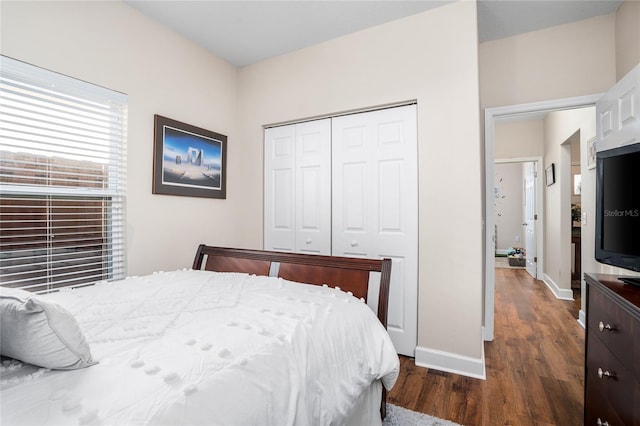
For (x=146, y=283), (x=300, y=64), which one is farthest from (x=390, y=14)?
(x=146, y=283)

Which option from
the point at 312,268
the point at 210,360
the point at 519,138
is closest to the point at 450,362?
the point at 312,268

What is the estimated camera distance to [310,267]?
6.49 feet

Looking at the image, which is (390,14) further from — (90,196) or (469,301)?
(90,196)

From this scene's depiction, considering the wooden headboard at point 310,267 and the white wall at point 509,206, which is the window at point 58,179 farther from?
the white wall at point 509,206

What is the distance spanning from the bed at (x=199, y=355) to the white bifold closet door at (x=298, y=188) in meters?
1.31

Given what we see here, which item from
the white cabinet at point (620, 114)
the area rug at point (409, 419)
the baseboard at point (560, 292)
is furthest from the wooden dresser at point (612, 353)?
the baseboard at point (560, 292)

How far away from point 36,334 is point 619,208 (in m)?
2.26

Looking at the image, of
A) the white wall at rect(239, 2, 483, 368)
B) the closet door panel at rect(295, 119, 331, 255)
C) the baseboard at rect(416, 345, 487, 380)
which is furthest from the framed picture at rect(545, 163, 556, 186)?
the closet door panel at rect(295, 119, 331, 255)

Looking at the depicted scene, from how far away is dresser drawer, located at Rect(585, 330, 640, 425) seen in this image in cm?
112

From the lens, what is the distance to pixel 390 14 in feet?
Answer: 8.45

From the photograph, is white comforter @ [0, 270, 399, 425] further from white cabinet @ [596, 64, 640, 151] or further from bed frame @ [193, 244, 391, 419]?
white cabinet @ [596, 64, 640, 151]

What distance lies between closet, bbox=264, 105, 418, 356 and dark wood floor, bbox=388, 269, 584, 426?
19.4 inches

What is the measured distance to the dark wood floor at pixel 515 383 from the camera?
6.09 feet

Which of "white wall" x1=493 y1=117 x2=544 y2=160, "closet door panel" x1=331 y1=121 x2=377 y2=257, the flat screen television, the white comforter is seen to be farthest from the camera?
"white wall" x1=493 y1=117 x2=544 y2=160
